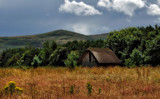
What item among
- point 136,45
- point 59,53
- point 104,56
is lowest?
point 104,56

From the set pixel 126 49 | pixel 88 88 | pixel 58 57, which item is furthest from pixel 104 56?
pixel 88 88

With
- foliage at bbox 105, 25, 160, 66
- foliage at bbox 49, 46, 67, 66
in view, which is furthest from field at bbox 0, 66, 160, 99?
foliage at bbox 49, 46, 67, 66

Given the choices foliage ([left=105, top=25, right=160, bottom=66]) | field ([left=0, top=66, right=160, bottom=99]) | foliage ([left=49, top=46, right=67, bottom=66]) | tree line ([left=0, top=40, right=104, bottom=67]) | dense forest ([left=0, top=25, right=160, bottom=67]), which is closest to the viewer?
field ([left=0, top=66, right=160, bottom=99])

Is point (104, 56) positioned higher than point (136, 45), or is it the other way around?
point (136, 45)

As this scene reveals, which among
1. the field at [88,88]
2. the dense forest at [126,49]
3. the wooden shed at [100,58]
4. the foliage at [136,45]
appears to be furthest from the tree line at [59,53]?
the field at [88,88]

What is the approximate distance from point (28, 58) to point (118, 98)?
77481 millimetres

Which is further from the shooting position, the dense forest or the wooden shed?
the wooden shed

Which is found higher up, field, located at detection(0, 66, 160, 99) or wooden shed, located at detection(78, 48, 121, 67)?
field, located at detection(0, 66, 160, 99)

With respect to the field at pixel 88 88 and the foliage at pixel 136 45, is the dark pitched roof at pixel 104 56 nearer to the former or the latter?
the foliage at pixel 136 45

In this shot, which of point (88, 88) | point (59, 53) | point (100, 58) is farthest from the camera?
point (59, 53)

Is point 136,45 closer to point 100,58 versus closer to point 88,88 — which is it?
point 100,58

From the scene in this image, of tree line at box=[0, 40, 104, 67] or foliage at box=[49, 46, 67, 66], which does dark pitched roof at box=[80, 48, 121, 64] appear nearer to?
tree line at box=[0, 40, 104, 67]

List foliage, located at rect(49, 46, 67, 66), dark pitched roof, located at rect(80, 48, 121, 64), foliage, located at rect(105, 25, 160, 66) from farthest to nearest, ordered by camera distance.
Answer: foliage, located at rect(49, 46, 67, 66) → dark pitched roof, located at rect(80, 48, 121, 64) → foliage, located at rect(105, 25, 160, 66)

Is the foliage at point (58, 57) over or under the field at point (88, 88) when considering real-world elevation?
under
